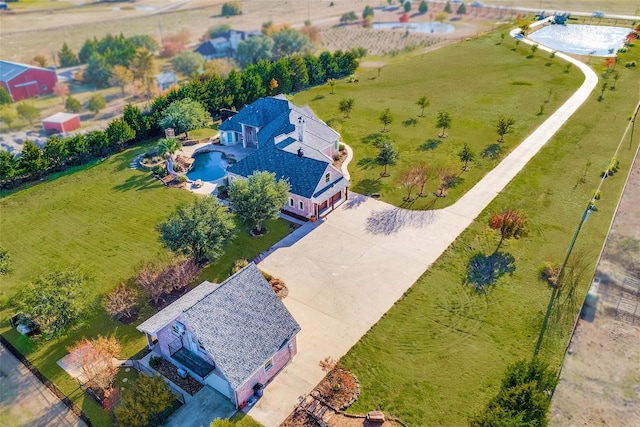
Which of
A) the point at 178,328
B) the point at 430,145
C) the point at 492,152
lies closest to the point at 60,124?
the point at 430,145

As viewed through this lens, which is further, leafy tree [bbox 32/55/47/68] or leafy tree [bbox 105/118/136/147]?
leafy tree [bbox 32/55/47/68]

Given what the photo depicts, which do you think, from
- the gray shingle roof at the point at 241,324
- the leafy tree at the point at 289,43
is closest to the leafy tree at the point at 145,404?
the gray shingle roof at the point at 241,324

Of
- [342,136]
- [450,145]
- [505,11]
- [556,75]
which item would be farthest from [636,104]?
[505,11]

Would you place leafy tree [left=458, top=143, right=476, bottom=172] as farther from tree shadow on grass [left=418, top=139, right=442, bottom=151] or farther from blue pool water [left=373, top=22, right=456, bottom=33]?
blue pool water [left=373, top=22, right=456, bottom=33]

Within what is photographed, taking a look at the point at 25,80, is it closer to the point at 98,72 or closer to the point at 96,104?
the point at 98,72

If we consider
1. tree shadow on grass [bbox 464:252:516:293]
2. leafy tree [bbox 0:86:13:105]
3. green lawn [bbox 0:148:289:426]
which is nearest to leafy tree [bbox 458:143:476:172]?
tree shadow on grass [bbox 464:252:516:293]
